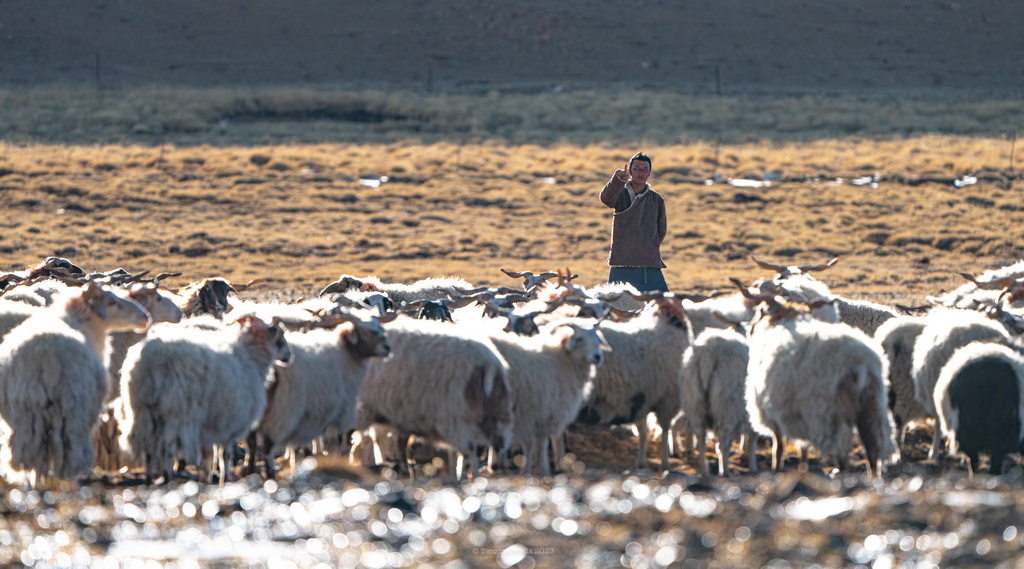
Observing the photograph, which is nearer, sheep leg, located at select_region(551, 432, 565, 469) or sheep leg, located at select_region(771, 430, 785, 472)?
sheep leg, located at select_region(771, 430, 785, 472)

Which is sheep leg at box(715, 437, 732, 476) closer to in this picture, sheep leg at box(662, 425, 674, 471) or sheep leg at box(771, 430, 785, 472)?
sheep leg at box(771, 430, 785, 472)

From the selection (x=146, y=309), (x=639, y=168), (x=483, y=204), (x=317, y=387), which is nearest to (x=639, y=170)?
(x=639, y=168)

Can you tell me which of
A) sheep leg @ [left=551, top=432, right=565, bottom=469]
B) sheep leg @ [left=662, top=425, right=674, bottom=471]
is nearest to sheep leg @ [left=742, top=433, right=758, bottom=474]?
sheep leg @ [left=662, top=425, right=674, bottom=471]

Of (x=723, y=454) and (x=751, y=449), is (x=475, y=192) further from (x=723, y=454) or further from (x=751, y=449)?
(x=723, y=454)

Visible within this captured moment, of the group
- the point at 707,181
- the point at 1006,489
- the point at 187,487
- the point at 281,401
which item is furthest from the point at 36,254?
the point at 1006,489

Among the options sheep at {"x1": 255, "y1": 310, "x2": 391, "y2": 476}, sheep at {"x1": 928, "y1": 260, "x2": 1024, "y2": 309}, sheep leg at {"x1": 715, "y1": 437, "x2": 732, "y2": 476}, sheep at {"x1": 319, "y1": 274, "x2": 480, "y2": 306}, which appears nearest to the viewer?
sheep at {"x1": 255, "y1": 310, "x2": 391, "y2": 476}

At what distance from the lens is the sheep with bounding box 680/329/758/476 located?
995 centimetres

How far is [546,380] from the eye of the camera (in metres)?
9.55

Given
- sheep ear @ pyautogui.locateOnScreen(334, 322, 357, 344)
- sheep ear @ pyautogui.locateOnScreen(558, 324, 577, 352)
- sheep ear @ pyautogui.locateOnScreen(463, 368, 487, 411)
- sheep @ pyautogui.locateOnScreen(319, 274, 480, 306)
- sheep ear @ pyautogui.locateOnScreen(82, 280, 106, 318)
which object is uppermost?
sheep ear @ pyautogui.locateOnScreen(82, 280, 106, 318)

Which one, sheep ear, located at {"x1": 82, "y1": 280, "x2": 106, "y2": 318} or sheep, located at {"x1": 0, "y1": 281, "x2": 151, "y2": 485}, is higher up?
sheep ear, located at {"x1": 82, "y1": 280, "x2": 106, "y2": 318}

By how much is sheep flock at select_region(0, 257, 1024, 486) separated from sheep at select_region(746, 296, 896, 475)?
15 millimetres

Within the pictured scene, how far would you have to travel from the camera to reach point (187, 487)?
7062 millimetres

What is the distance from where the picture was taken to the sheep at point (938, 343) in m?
9.94

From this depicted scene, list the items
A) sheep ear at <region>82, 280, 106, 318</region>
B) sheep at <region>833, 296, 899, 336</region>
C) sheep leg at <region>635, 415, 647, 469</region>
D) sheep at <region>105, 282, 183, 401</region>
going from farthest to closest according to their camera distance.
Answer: sheep at <region>833, 296, 899, 336</region> → sheep leg at <region>635, 415, 647, 469</region> → sheep at <region>105, 282, 183, 401</region> → sheep ear at <region>82, 280, 106, 318</region>
